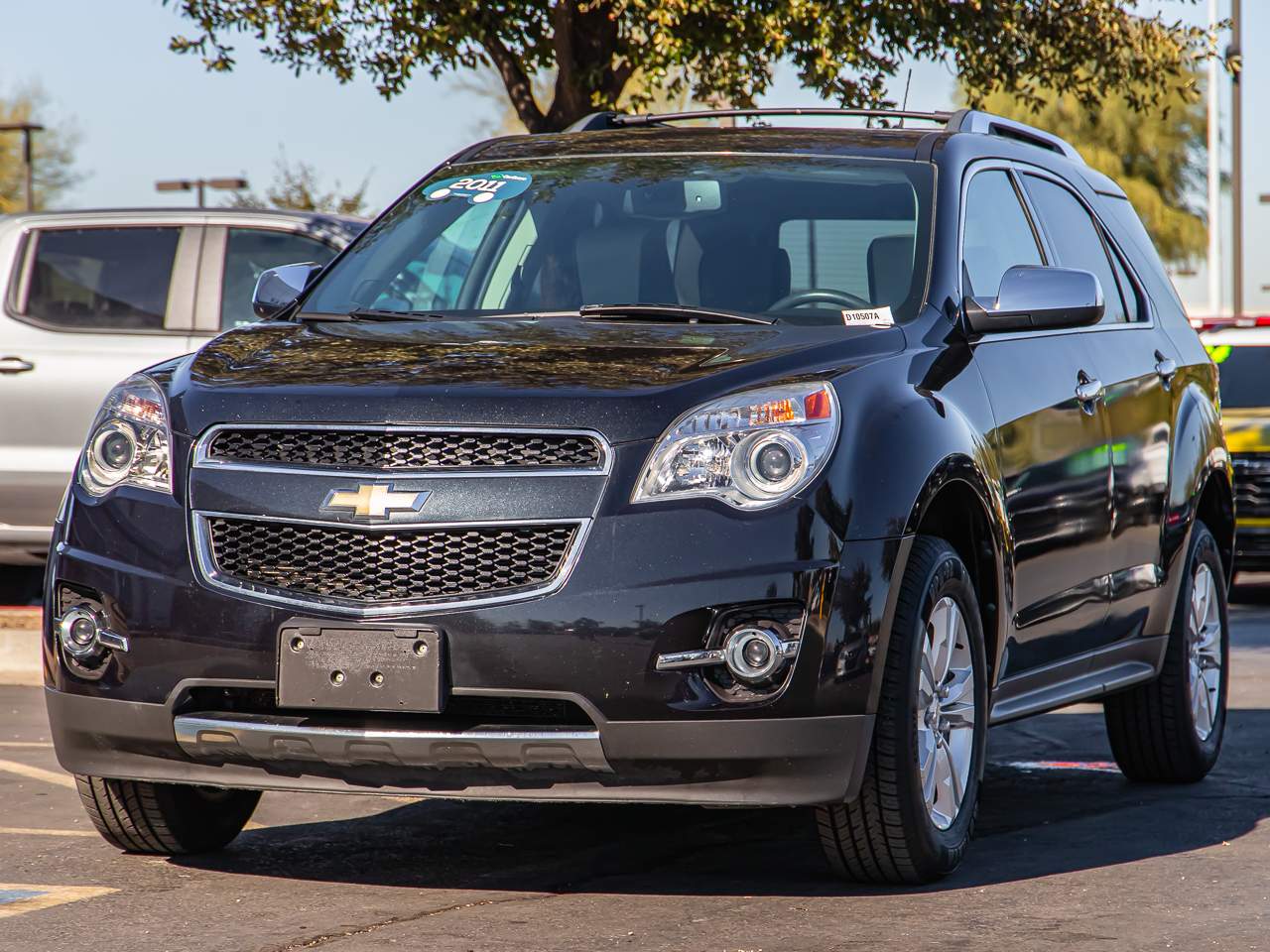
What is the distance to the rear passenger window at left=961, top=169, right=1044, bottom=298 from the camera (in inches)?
233

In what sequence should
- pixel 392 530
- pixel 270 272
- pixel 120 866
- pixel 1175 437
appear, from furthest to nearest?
1. pixel 1175 437
2. pixel 270 272
3. pixel 120 866
4. pixel 392 530

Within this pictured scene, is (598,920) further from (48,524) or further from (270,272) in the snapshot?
(48,524)

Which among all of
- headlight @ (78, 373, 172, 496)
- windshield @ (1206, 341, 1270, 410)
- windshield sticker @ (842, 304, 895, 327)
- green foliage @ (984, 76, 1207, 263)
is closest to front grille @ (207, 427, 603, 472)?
headlight @ (78, 373, 172, 496)

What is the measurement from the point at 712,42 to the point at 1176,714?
7.36 meters

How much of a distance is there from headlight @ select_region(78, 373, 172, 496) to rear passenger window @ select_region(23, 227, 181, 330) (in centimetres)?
577

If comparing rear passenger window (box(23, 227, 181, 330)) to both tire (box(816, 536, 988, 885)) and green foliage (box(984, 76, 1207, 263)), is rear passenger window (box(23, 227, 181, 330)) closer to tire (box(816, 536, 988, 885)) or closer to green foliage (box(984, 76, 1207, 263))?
tire (box(816, 536, 988, 885))

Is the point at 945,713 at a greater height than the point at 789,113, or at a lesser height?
lesser

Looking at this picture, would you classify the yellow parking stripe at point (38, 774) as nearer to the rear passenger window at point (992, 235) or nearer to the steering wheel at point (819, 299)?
the steering wheel at point (819, 299)

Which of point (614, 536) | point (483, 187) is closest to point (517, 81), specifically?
point (483, 187)

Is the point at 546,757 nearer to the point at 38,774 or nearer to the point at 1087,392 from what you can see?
the point at 1087,392

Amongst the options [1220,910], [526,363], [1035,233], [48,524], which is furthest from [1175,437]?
[48,524]

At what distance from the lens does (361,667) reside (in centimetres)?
459

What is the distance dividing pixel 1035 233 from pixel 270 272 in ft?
7.36

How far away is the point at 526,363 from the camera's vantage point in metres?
4.90
